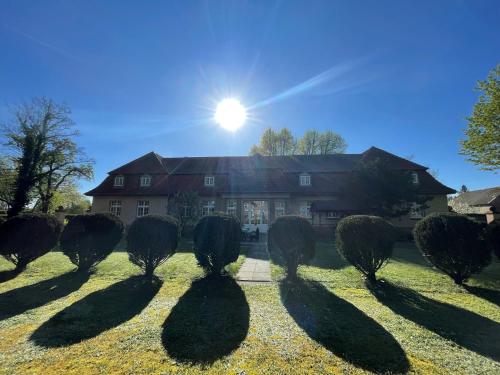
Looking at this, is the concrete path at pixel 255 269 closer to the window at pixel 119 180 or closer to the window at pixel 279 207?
the window at pixel 279 207

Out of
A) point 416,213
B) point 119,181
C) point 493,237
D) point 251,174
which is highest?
point 251,174

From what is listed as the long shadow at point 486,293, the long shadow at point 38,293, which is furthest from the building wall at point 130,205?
the long shadow at point 486,293

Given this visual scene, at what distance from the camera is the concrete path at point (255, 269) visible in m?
8.57

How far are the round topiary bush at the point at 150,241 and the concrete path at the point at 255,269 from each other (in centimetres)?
288

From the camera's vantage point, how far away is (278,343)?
167 inches

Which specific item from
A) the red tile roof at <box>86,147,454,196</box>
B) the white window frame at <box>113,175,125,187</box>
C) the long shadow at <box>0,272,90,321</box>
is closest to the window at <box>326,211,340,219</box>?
the red tile roof at <box>86,147,454,196</box>

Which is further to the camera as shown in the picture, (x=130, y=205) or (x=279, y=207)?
(x=130, y=205)

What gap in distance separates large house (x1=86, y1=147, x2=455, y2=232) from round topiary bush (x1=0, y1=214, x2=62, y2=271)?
14.6m

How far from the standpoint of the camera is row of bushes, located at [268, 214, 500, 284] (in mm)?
7594

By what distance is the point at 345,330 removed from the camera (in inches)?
188

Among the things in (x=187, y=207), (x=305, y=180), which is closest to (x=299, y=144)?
(x=305, y=180)

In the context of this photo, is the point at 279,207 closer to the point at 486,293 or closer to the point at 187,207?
the point at 187,207

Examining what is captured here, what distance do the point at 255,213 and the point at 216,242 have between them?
51.7 feet

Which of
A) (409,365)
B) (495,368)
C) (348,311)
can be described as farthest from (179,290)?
(495,368)
